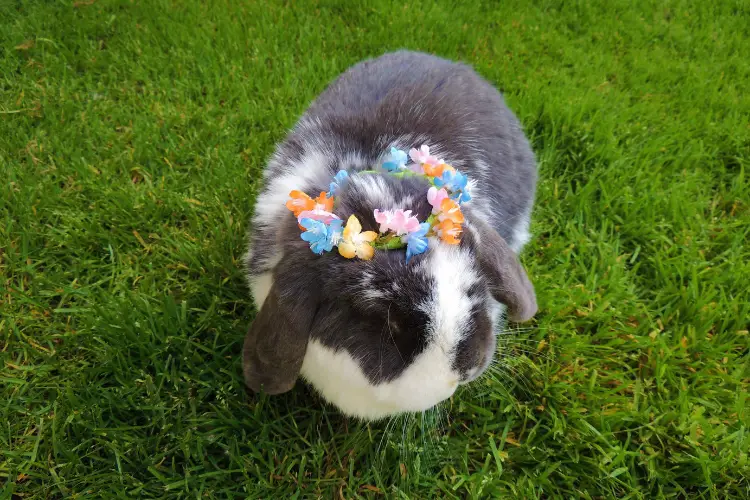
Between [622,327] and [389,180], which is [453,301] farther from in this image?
[622,327]

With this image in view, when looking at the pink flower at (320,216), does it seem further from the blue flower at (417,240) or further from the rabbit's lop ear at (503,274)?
the rabbit's lop ear at (503,274)

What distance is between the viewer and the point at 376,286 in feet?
4.93

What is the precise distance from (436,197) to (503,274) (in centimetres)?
34

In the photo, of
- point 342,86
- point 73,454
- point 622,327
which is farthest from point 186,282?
point 622,327

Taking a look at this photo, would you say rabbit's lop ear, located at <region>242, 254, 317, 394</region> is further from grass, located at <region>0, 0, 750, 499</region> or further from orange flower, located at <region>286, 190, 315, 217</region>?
grass, located at <region>0, 0, 750, 499</region>

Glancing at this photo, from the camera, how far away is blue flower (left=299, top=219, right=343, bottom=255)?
4.91 ft

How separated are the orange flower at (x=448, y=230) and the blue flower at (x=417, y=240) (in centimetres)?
6

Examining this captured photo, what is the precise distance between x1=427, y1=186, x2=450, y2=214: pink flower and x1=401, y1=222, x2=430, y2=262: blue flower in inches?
4.0

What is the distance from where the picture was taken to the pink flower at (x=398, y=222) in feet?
4.83

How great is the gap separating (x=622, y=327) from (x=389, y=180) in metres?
1.53

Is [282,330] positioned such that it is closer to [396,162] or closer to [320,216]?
[320,216]

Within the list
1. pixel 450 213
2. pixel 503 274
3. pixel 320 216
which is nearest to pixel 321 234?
pixel 320 216

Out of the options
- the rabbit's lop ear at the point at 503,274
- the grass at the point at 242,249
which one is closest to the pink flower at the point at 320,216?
the rabbit's lop ear at the point at 503,274

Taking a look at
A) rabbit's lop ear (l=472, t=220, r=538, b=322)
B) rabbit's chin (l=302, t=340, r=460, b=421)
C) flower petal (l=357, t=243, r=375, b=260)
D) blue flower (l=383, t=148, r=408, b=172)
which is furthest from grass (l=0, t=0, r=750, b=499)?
blue flower (l=383, t=148, r=408, b=172)
